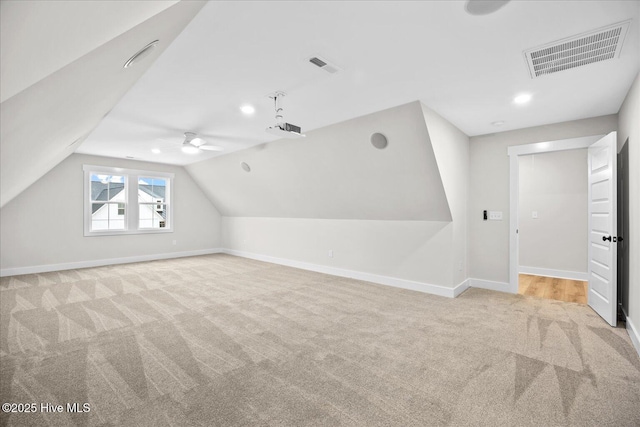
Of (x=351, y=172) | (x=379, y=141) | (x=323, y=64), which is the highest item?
(x=323, y=64)

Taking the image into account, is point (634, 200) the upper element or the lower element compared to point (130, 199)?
lower

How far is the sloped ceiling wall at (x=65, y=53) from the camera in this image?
0.80 metres

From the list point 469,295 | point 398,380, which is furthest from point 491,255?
point 398,380

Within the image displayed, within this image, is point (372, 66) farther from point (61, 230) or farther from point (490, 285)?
point (61, 230)

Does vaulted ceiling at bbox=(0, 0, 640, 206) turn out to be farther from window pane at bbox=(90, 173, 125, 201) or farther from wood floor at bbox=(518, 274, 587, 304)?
window pane at bbox=(90, 173, 125, 201)

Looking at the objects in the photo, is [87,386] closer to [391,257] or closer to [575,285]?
[391,257]

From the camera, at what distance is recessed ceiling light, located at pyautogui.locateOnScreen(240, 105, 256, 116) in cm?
365

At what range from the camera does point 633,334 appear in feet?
9.30

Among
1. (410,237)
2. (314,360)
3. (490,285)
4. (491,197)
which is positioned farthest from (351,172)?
(314,360)

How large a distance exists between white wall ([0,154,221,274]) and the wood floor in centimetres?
820

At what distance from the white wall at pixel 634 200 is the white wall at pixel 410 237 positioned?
1.81 metres

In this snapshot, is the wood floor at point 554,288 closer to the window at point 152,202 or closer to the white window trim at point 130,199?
the white window trim at point 130,199

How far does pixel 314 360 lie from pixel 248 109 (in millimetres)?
2986

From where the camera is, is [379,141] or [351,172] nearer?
[379,141]
